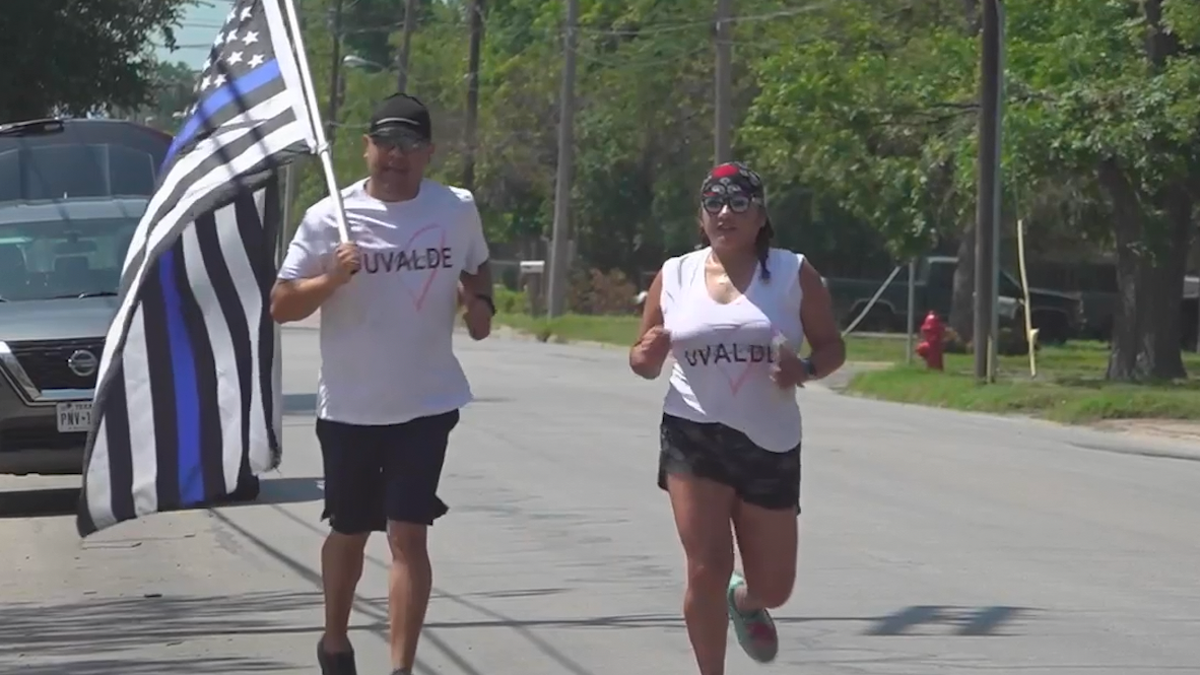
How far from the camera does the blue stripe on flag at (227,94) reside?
8109mm

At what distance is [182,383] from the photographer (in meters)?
8.17

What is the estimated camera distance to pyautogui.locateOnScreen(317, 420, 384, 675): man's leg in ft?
23.8

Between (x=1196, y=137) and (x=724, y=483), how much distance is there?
19.7 m

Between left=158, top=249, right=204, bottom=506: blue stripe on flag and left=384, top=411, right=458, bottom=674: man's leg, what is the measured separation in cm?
127

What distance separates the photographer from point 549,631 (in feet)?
29.6

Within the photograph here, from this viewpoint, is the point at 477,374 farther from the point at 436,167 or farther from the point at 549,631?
the point at 436,167

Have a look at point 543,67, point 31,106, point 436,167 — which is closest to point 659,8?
point 543,67

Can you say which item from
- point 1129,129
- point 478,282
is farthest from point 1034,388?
point 478,282

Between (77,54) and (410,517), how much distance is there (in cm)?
1602

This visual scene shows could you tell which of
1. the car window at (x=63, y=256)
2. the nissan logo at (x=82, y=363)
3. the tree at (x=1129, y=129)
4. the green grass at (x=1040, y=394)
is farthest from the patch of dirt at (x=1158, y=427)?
the nissan logo at (x=82, y=363)

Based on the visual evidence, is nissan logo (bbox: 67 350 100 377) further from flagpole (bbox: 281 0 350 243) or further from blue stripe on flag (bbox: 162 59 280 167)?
flagpole (bbox: 281 0 350 243)

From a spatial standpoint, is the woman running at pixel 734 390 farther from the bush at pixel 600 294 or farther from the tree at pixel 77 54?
the bush at pixel 600 294

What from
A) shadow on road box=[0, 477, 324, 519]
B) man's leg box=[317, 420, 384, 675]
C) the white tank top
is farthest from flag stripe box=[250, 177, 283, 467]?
shadow on road box=[0, 477, 324, 519]

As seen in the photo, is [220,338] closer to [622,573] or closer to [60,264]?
[622,573]
